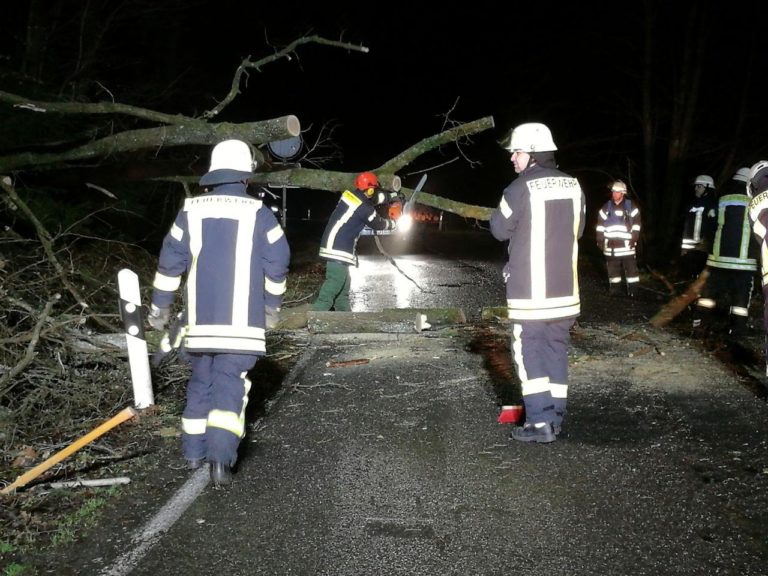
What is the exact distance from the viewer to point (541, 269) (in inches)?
185

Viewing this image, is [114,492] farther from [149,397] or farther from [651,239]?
[651,239]

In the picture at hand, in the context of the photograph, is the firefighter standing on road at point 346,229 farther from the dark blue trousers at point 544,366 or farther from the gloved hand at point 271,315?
the gloved hand at point 271,315

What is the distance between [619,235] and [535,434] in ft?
23.1

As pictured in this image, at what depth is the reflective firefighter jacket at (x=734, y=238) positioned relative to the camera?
7.61 m

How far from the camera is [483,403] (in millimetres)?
5555

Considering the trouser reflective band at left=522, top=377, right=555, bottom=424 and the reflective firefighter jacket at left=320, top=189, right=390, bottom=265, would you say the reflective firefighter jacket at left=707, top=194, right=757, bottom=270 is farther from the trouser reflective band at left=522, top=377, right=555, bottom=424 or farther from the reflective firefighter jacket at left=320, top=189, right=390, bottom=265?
the trouser reflective band at left=522, top=377, right=555, bottom=424

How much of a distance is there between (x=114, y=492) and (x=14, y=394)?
185 centimetres

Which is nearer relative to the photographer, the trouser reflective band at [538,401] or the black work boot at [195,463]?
the black work boot at [195,463]

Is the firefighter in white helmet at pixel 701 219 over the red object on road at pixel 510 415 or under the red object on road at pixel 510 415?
over

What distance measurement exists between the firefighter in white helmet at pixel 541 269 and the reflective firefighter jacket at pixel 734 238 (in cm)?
373

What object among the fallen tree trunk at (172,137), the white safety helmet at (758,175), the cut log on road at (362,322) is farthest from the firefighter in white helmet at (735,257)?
the fallen tree trunk at (172,137)

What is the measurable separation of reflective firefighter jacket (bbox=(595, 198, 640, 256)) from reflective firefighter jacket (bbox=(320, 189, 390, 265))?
4.27m

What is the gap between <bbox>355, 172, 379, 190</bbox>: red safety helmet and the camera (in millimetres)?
7988

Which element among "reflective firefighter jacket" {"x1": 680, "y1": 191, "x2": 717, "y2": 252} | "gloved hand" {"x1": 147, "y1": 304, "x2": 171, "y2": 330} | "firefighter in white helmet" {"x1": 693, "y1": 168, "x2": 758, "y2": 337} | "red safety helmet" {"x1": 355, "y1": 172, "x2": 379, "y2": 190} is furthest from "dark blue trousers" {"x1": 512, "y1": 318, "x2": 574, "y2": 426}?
"reflective firefighter jacket" {"x1": 680, "y1": 191, "x2": 717, "y2": 252}
